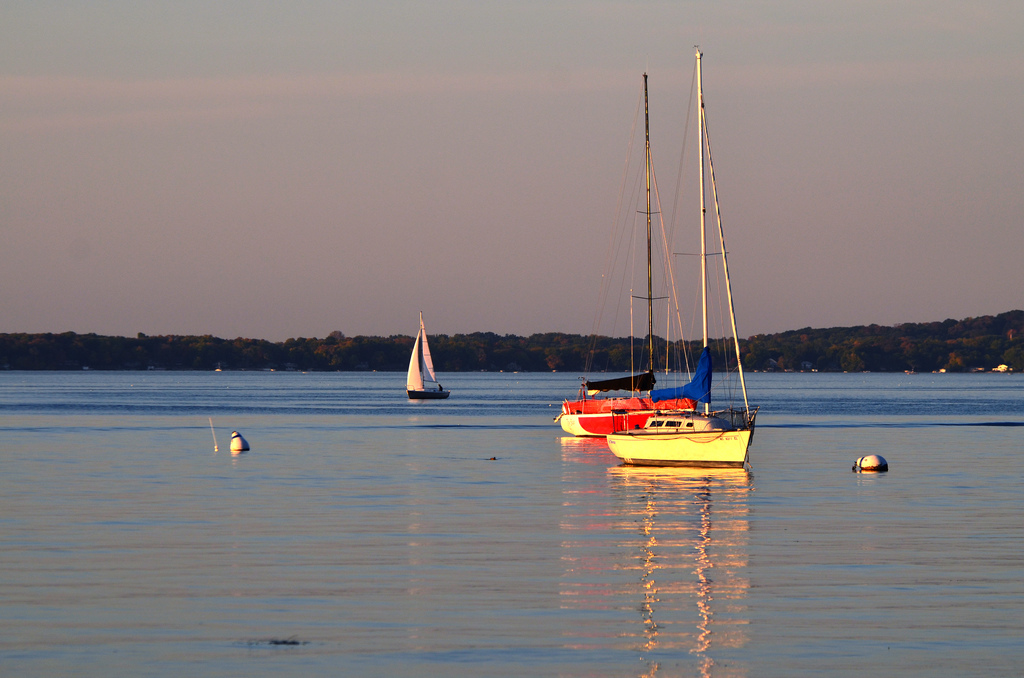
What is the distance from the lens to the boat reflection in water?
57.5 ft

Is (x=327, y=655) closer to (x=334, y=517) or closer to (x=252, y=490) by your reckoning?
(x=334, y=517)

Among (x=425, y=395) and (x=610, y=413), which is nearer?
(x=610, y=413)

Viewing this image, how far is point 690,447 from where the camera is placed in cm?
5159

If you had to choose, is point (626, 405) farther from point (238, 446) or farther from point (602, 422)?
point (238, 446)

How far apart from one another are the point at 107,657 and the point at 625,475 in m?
34.5

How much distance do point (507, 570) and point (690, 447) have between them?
28263 millimetres

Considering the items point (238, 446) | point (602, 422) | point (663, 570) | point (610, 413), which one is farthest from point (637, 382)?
point (663, 570)

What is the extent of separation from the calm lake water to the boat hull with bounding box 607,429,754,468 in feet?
4.33

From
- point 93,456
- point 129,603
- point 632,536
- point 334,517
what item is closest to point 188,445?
point 93,456

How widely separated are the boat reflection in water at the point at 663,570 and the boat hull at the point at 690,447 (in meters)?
6.78

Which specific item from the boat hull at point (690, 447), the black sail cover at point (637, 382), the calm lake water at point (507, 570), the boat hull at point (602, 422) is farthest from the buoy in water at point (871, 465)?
the black sail cover at point (637, 382)

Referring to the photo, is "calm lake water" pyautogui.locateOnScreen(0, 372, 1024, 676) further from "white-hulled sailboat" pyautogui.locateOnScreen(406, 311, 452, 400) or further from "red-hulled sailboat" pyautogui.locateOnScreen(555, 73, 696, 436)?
"white-hulled sailboat" pyautogui.locateOnScreen(406, 311, 452, 400)

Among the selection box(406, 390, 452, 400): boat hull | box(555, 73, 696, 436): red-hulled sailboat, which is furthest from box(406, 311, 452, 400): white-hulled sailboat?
box(555, 73, 696, 436): red-hulled sailboat

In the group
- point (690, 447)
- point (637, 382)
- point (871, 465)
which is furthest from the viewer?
point (637, 382)
